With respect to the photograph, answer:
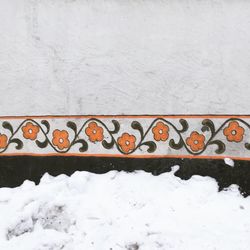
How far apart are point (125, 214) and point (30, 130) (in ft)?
3.86

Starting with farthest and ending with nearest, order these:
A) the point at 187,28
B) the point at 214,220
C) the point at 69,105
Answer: the point at 69,105 < the point at 187,28 < the point at 214,220

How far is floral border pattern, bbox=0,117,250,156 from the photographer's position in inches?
163

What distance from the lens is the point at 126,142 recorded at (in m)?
4.36

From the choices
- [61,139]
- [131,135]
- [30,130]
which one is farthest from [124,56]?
[30,130]

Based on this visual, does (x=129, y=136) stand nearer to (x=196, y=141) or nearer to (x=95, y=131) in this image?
(x=95, y=131)

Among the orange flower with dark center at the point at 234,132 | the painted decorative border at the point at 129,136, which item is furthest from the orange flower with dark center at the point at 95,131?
→ the orange flower with dark center at the point at 234,132

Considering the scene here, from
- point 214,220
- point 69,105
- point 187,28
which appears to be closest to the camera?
point 214,220

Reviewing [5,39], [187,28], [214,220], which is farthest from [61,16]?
[214,220]

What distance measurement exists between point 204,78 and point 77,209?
56.9 inches

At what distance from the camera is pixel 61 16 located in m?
4.39

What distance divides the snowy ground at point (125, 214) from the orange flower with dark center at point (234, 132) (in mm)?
381

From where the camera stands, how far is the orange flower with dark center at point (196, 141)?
13.8ft

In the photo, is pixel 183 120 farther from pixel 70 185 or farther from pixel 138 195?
pixel 70 185

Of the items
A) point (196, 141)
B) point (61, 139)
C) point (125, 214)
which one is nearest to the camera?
point (125, 214)
